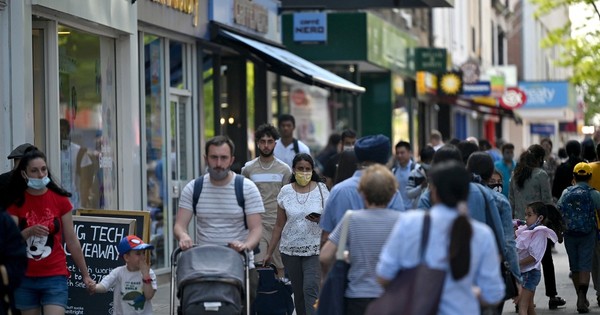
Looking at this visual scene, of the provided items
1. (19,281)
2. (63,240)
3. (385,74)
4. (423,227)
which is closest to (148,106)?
(63,240)

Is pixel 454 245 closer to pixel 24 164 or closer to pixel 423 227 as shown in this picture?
pixel 423 227

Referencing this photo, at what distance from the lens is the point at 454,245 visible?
6762 millimetres

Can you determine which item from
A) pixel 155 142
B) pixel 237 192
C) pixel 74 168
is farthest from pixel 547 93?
pixel 237 192

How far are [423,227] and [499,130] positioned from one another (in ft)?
192

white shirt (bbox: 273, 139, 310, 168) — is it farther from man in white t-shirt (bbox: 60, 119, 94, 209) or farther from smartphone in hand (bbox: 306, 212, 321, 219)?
smartphone in hand (bbox: 306, 212, 321, 219)

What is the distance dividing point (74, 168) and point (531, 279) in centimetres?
496

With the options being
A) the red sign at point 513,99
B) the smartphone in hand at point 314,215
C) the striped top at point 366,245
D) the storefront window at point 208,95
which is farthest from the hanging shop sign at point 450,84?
the striped top at point 366,245

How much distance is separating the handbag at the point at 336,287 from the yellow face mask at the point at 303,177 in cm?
355

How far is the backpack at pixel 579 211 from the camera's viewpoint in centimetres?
1459

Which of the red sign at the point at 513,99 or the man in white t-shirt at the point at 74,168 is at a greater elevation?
the red sign at the point at 513,99

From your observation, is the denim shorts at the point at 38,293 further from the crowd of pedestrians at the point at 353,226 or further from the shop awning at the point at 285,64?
the shop awning at the point at 285,64

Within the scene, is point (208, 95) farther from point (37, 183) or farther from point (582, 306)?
point (37, 183)

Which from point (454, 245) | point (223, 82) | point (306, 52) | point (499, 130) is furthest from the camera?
point (499, 130)

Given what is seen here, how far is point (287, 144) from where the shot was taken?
1590 cm
